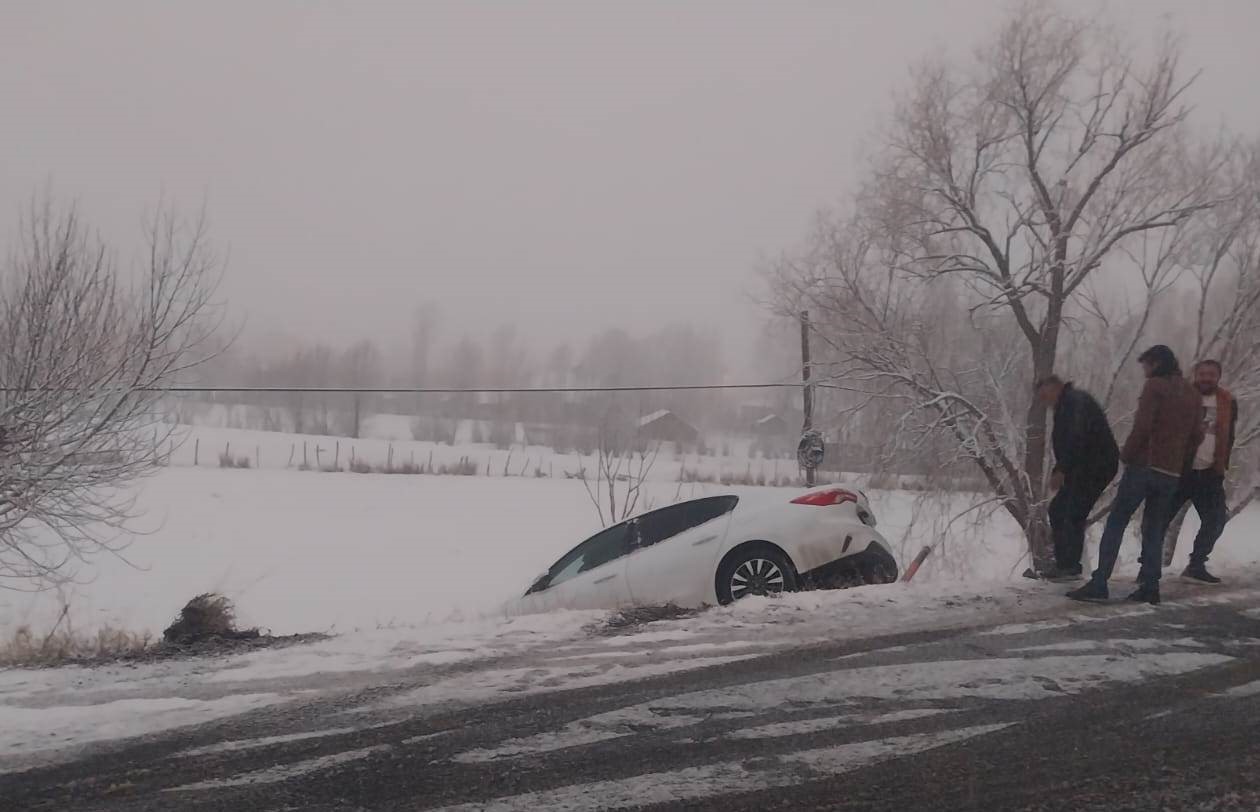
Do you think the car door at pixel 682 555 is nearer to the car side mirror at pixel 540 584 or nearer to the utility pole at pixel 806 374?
the car side mirror at pixel 540 584

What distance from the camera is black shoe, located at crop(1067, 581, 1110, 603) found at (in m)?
6.18

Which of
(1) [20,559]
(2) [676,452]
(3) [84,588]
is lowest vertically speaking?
(3) [84,588]

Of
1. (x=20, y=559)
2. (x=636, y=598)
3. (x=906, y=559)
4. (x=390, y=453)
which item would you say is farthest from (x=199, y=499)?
(x=636, y=598)

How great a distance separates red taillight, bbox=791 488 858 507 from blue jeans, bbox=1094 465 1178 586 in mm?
2124

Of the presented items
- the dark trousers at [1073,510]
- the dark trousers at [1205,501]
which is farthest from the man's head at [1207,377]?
the dark trousers at [1073,510]

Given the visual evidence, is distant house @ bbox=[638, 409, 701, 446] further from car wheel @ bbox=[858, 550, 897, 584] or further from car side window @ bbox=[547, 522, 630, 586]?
car wheel @ bbox=[858, 550, 897, 584]

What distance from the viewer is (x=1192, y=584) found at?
6.98 m

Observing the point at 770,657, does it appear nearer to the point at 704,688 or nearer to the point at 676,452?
the point at 704,688

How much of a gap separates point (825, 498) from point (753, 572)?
95 centimetres

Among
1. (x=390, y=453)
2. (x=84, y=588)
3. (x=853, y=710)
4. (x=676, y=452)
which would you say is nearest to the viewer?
(x=853, y=710)

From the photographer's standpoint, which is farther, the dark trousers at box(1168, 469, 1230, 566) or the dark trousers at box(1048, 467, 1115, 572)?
the dark trousers at box(1168, 469, 1230, 566)

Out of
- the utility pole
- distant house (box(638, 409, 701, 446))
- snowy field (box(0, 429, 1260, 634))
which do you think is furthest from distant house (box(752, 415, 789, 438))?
the utility pole

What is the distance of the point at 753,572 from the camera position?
7.36m

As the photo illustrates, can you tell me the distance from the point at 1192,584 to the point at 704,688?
495 cm
